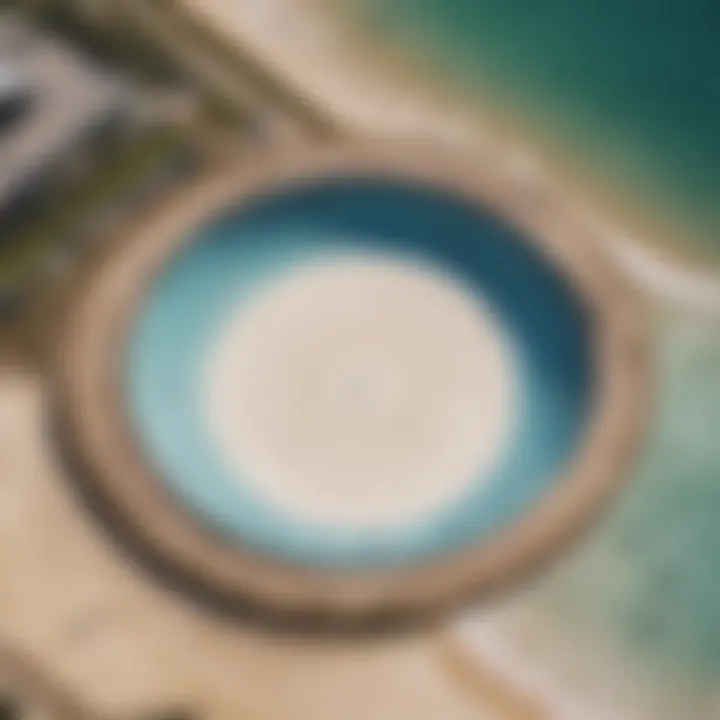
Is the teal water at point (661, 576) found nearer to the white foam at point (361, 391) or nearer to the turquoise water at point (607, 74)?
the white foam at point (361, 391)

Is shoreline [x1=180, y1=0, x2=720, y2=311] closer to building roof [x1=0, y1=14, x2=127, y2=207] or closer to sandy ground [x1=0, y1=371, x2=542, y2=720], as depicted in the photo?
building roof [x1=0, y1=14, x2=127, y2=207]

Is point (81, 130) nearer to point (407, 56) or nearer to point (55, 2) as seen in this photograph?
point (55, 2)

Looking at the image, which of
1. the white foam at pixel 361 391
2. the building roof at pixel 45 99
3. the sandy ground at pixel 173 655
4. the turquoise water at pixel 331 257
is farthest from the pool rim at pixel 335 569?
the building roof at pixel 45 99

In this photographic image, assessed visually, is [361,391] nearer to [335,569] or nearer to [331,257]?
Answer: [331,257]

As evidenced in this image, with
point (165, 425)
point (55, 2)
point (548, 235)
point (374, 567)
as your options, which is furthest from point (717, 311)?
point (55, 2)

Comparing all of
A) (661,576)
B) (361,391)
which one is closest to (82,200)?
(361,391)

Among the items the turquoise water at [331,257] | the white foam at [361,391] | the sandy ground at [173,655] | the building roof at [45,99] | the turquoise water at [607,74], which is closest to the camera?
the sandy ground at [173,655]

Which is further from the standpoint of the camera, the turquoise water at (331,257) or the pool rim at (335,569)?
the turquoise water at (331,257)
